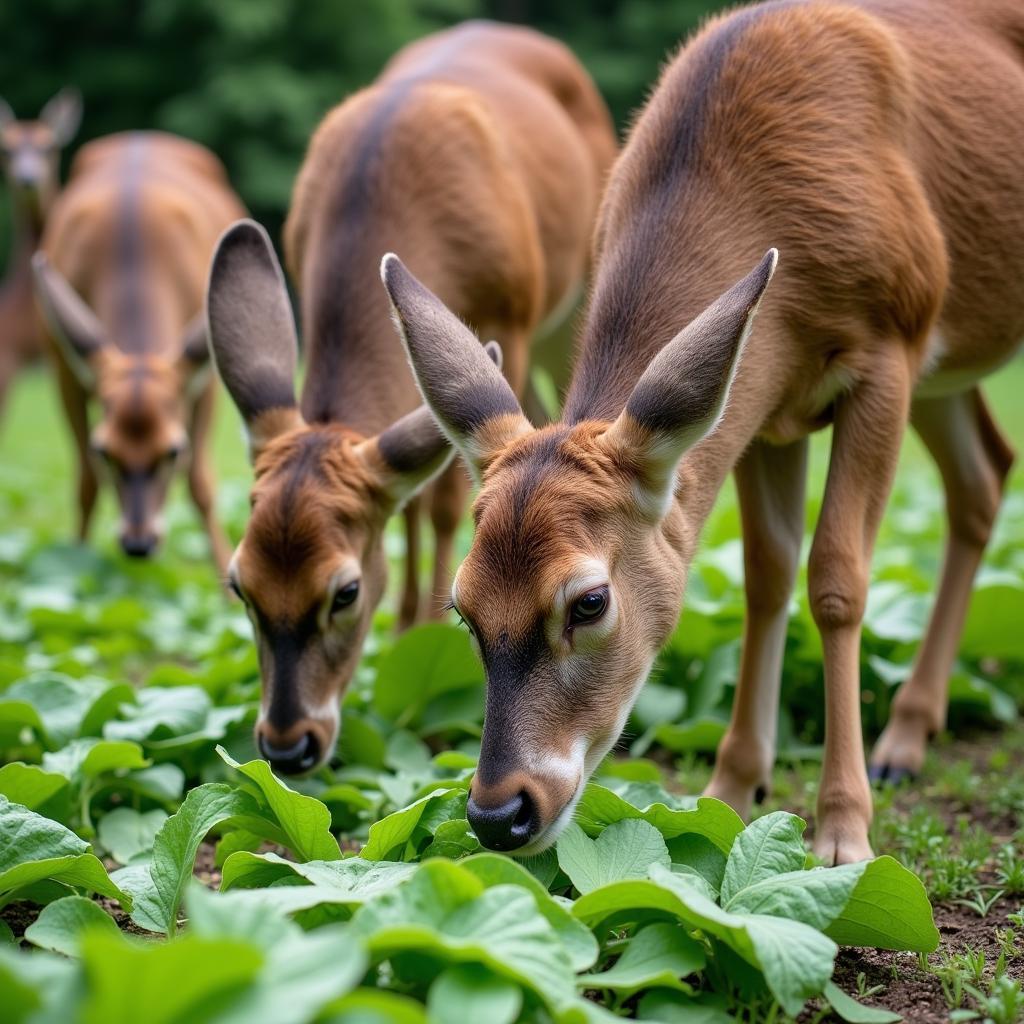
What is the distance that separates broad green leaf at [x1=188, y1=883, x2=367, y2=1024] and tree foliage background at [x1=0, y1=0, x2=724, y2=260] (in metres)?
31.2

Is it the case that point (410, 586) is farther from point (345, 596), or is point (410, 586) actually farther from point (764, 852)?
point (764, 852)

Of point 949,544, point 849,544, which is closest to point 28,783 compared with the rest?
point 849,544

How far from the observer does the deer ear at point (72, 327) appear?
9.17 m

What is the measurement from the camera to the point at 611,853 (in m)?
3.55

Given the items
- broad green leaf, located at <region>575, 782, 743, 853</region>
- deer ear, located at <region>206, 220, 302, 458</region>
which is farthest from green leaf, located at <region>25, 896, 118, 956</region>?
deer ear, located at <region>206, 220, 302, 458</region>

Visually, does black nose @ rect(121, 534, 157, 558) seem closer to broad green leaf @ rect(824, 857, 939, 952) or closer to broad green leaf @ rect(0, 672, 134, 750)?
broad green leaf @ rect(0, 672, 134, 750)

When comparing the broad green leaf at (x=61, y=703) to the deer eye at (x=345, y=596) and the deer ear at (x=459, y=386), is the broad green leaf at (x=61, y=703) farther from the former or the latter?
the deer ear at (x=459, y=386)

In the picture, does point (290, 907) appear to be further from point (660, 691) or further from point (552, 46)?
point (552, 46)

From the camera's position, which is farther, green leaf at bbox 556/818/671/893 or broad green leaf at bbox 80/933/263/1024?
green leaf at bbox 556/818/671/893

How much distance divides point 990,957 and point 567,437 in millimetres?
1740

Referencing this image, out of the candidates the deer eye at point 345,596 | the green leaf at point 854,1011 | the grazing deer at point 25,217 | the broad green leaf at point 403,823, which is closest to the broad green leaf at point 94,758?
the deer eye at point 345,596

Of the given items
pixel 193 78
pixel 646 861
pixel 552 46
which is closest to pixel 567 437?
pixel 646 861

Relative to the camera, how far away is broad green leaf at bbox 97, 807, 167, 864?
431 cm

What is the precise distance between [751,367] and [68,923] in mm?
2464
